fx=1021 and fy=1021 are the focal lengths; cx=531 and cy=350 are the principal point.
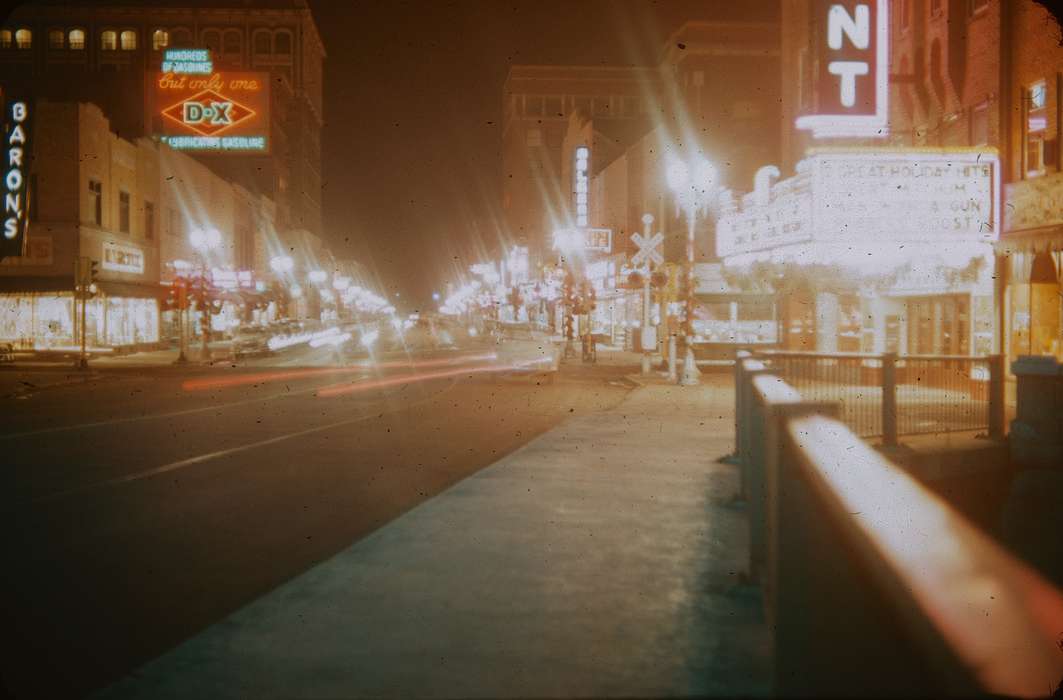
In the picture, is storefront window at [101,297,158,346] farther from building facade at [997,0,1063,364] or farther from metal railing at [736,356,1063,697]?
metal railing at [736,356,1063,697]

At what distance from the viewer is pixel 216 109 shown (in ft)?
210

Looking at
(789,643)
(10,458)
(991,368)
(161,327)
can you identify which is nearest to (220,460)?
(10,458)

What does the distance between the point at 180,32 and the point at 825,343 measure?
112672 mm

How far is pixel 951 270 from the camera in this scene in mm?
23750

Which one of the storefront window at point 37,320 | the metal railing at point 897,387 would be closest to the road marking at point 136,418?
the metal railing at point 897,387

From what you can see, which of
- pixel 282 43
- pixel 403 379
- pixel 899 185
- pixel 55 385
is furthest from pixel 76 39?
pixel 899 185

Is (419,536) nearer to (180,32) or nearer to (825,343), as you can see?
(825,343)

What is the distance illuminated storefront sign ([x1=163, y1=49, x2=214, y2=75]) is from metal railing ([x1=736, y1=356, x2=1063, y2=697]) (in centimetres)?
6867

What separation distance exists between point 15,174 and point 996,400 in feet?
111

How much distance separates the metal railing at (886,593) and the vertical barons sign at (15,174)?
37259 mm

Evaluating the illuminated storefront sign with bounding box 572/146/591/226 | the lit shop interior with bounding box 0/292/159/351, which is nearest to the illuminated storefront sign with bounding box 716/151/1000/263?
A: the lit shop interior with bounding box 0/292/159/351

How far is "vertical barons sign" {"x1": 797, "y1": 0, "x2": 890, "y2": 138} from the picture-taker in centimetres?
2086

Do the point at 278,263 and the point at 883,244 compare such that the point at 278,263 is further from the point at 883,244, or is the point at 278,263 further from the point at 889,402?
the point at 889,402

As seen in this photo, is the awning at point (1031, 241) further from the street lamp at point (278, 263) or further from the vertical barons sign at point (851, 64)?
the street lamp at point (278, 263)
